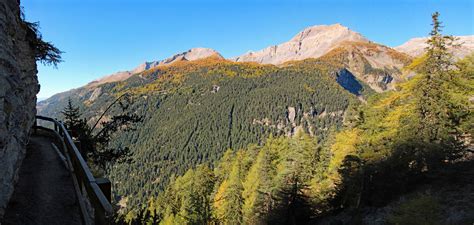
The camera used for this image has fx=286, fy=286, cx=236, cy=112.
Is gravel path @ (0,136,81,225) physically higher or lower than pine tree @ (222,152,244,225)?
higher

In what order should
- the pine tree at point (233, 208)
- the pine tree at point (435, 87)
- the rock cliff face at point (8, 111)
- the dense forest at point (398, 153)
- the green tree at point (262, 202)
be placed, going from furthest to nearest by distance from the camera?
the pine tree at point (233, 208) < the green tree at point (262, 202) < the pine tree at point (435, 87) < the dense forest at point (398, 153) < the rock cliff face at point (8, 111)

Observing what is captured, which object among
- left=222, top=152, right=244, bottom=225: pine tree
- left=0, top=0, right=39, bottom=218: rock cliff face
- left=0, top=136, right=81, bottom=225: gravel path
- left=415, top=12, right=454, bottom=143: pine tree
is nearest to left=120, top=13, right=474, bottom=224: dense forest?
left=415, top=12, right=454, bottom=143: pine tree

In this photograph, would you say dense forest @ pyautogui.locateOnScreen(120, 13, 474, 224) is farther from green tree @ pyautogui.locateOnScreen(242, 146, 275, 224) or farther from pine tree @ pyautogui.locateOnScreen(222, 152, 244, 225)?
pine tree @ pyautogui.locateOnScreen(222, 152, 244, 225)

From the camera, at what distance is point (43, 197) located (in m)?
6.67

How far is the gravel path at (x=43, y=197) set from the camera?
5.72 m

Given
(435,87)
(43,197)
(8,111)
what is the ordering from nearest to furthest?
(8,111) → (43,197) → (435,87)

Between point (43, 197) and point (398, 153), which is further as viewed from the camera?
point (398, 153)

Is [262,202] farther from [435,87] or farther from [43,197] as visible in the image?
[43,197]

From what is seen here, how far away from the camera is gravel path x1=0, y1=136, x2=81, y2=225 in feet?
18.8

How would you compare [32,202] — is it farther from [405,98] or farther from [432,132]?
[405,98]

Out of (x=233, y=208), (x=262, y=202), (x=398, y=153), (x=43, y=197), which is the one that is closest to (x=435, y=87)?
(x=398, y=153)

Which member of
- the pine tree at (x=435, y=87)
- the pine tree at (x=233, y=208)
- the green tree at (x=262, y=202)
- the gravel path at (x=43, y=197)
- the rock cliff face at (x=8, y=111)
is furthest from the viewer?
the pine tree at (x=233, y=208)

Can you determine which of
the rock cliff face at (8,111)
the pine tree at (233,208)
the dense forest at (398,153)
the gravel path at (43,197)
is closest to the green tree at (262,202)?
the dense forest at (398,153)

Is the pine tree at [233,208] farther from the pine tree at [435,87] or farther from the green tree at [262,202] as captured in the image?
the pine tree at [435,87]
